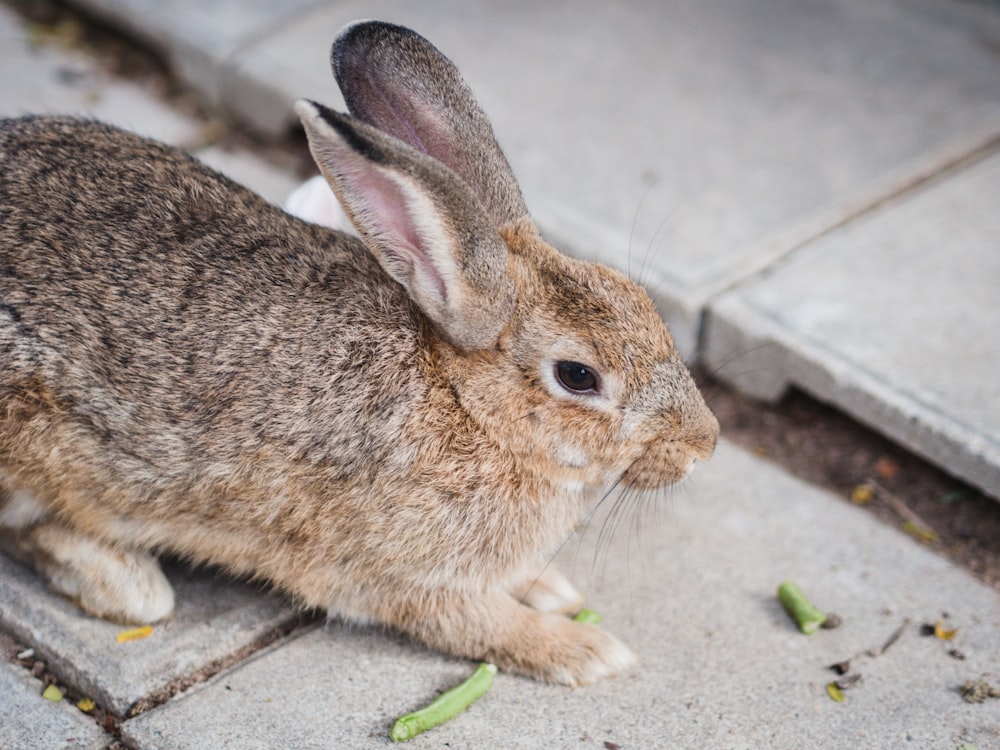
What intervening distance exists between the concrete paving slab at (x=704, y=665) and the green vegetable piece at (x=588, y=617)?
0.04m

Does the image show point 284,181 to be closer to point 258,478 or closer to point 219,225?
point 219,225

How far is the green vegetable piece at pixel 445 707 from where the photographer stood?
2797 mm

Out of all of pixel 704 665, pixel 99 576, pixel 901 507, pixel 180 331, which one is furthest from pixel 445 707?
pixel 901 507

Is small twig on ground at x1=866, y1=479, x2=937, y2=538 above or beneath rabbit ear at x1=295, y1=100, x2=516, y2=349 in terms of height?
beneath

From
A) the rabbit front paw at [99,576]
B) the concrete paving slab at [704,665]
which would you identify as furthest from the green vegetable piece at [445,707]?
the rabbit front paw at [99,576]

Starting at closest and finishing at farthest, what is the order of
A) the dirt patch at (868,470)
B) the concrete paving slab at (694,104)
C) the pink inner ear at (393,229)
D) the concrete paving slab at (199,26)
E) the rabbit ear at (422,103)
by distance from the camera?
the pink inner ear at (393,229) → the rabbit ear at (422,103) → the dirt patch at (868,470) → the concrete paving slab at (694,104) → the concrete paving slab at (199,26)

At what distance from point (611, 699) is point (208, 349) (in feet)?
4.39

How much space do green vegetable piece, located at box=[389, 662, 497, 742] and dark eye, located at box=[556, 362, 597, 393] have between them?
0.77 m

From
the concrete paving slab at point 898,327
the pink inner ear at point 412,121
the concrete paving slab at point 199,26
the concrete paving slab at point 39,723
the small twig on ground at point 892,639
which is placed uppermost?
the pink inner ear at point 412,121

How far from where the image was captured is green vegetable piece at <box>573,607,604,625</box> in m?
3.26

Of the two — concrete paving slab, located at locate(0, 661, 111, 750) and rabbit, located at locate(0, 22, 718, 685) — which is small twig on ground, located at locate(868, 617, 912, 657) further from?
concrete paving slab, located at locate(0, 661, 111, 750)

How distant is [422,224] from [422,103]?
56 centimetres

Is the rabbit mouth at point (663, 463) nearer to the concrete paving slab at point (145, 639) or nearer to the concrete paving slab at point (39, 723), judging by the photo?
the concrete paving slab at point (145, 639)

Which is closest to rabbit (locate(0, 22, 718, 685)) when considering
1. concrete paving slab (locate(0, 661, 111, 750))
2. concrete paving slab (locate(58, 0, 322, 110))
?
concrete paving slab (locate(0, 661, 111, 750))
